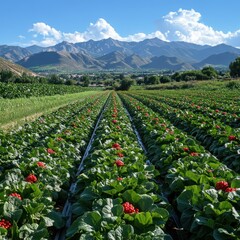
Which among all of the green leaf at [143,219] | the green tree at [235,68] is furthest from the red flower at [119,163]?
the green tree at [235,68]

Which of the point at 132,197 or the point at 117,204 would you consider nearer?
the point at 117,204

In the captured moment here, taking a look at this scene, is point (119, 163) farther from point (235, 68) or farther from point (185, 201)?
point (235, 68)

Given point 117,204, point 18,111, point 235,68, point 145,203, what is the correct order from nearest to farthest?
point 117,204, point 145,203, point 18,111, point 235,68

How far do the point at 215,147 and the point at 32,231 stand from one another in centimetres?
743

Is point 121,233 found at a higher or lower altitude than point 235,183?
lower

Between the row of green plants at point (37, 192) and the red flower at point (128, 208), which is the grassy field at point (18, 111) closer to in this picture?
the row of green plants at point (37, 192)

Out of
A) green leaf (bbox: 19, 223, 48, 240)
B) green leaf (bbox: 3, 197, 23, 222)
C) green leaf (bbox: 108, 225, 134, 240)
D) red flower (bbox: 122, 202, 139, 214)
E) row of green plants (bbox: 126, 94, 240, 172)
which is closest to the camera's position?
green leaf (bbox: 108, 225, 134, 240)

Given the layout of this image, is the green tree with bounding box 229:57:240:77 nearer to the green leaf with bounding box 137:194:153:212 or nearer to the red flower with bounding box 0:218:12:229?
the green leaf with bounding box 137:194:153:212

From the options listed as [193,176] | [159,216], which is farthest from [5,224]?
[193,176]

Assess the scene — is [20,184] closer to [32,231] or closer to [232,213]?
[32,231]

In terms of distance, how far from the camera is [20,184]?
555 cm

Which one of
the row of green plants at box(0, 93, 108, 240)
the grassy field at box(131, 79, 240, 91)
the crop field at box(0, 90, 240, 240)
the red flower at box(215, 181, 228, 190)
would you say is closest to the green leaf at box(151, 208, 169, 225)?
the crop field at box(0, 90, 240, 240)

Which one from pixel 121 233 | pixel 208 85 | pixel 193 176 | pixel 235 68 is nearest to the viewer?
pixel 121 233

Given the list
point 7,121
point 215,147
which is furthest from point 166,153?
point 7,121
